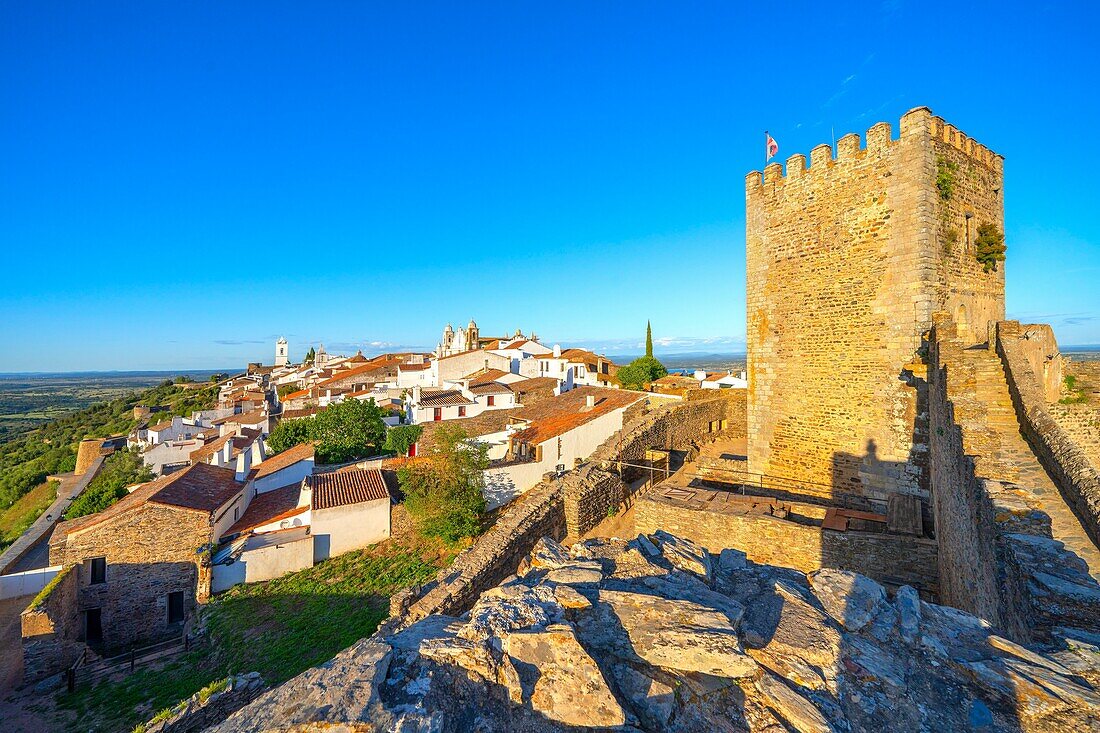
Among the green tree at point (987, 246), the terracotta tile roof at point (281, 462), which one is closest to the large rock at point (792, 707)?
the green tree at point (987, 246)

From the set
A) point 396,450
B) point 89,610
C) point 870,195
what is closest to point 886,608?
point 870,195

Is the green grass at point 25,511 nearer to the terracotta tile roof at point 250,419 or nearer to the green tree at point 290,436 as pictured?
the terracotta tile roof at point 250,419

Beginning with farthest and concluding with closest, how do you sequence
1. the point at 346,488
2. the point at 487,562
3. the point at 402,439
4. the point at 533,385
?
the point at 533,385 → the point at 402,439 → the point at 346,488 → the point at 487,562

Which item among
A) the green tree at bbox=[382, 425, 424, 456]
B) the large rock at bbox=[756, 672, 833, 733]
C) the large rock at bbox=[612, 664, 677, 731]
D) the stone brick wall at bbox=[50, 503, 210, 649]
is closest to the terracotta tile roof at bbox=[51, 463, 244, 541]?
the stone brick wall at bbox=[50, 503, 210, 649]

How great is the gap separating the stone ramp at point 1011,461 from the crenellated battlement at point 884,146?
4.61 metres

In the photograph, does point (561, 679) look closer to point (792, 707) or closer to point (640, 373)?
point (792, 707)

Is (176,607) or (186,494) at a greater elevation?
(186,494)

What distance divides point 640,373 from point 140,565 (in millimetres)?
32914

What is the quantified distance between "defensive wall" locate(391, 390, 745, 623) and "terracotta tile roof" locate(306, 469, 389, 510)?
6.34 meters

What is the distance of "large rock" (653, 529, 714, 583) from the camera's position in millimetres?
3939

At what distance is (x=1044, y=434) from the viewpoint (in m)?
6.09

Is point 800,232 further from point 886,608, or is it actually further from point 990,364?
point 886,608

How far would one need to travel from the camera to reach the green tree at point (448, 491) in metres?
15.0

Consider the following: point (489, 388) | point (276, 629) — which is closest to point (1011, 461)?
point (276, 629)
